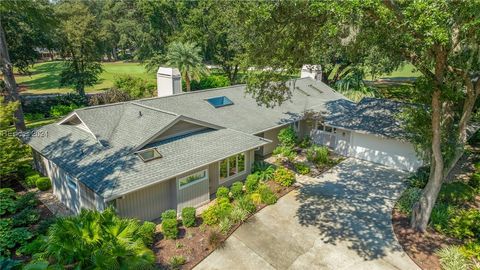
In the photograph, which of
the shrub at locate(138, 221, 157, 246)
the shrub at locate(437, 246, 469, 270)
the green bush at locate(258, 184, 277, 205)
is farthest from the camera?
the green bush at locate(258, 184, 277, 205)

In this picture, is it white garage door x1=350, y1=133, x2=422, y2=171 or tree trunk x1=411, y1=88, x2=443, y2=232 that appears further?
white garage door x1=350, y1=133, x2=422, y2=171

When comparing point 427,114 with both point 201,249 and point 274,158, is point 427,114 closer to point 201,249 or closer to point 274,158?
point 274,158

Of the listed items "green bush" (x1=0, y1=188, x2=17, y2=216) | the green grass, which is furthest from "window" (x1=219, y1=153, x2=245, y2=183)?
the green grass

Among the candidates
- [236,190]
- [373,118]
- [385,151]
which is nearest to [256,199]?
[236,190]

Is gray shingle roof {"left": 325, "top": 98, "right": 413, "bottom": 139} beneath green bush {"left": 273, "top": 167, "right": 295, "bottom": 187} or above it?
above

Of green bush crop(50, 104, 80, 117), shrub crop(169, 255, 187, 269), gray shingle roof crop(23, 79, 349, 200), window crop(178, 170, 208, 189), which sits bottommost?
shrub crop(169, 255, 187, 269)

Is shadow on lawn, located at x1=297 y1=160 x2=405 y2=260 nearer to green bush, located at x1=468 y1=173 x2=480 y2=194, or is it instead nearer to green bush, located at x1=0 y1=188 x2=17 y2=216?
green bush, located at x1=468 y1=173 x2=480 y2=194

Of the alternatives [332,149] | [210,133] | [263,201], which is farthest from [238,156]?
[332,149]

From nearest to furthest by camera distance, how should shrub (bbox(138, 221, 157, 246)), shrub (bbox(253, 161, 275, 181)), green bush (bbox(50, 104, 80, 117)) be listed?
shrub (bbox(138, 221, 157, 246)), shrub (bbox(253, 161, 275, 181)), green bush (bbox(50, 104, 80, 117))
